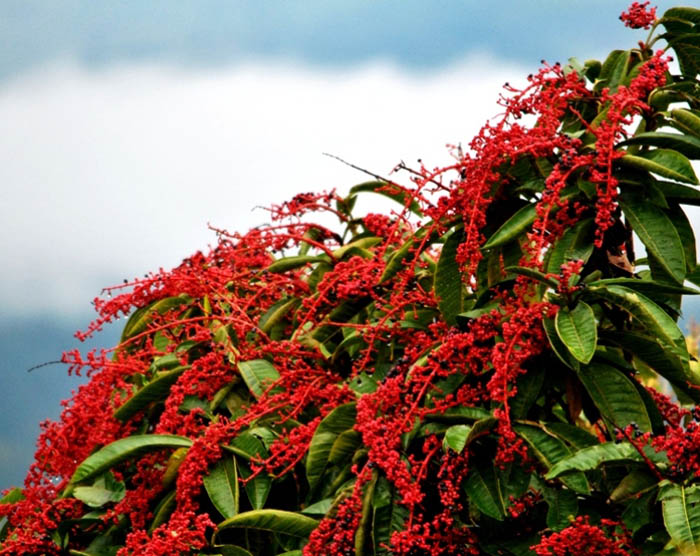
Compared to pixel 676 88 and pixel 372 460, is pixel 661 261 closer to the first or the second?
pixel 676 88

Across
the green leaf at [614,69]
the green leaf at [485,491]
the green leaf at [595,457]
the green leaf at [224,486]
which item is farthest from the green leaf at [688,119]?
the green leaf at [224,486]

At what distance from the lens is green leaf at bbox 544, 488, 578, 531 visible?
6.59 ft

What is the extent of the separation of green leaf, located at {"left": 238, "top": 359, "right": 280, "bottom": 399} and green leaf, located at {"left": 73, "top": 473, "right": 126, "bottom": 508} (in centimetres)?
47

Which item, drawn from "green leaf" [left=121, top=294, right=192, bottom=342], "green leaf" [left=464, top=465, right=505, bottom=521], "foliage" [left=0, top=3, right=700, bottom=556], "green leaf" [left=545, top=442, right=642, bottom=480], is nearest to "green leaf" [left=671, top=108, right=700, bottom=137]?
"foliage" [left=0, top=3, right=700, bottom=556]

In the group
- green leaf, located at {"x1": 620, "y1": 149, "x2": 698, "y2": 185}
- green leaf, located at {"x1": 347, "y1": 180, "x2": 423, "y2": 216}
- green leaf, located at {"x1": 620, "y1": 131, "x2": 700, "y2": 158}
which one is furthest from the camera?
green leaf, located at {"x1": 347, "y1": 180, "x2": 423, "y2": 216}

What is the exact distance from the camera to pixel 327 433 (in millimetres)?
2457

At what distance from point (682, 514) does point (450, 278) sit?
32.0 inches

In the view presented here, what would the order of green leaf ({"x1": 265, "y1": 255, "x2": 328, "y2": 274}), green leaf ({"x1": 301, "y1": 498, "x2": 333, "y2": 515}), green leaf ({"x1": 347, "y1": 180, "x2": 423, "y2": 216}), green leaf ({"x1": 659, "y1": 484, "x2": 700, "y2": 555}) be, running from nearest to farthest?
green leaf ({"x1": 659, "y1": 484, "x2": 700, "y2": 555}), green leaf ({"x1": 301, "y1": 498, "x2": 333, "y2": 515}), green leaf ({"x1": 265, "y1": 255, "x2": 328, "y2": 274}), green leaf ({"x1": 347, "y1": 180, "x2": 423, "y2": 216})

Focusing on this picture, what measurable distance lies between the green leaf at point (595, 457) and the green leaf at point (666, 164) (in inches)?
23.2

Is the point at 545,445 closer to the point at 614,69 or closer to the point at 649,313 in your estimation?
the point at 649,313

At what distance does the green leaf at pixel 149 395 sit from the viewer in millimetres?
2844

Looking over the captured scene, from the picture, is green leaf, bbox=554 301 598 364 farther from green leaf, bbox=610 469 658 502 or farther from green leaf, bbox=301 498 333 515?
green leaf, bbox=301 498 333 515

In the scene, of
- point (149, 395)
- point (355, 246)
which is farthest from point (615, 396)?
point (149, 395)

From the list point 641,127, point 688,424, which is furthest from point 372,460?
point 641,127
